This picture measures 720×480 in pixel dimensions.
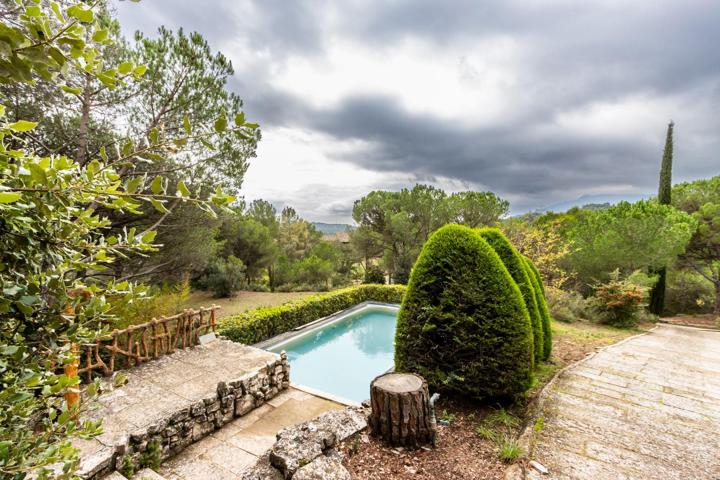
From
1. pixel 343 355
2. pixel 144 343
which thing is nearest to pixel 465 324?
pixel 144 343

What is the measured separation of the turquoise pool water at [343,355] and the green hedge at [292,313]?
1.87 feet

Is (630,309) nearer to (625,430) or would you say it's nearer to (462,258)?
(625,430)

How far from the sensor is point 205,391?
495cm

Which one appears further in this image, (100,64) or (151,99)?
(151,99)

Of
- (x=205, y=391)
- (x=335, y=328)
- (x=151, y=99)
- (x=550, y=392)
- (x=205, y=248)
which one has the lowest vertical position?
(x=335, y=328)

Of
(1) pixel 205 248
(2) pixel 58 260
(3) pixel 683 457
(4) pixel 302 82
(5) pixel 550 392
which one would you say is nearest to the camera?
(2) pixel 58 260

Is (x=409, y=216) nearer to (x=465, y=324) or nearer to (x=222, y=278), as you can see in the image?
(x=222, y=278)

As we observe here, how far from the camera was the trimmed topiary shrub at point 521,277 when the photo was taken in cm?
504

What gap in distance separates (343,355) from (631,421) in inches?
302

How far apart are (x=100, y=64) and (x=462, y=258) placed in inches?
152

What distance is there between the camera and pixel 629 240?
506 inches

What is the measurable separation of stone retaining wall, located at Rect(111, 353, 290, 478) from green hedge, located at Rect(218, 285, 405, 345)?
2.99m

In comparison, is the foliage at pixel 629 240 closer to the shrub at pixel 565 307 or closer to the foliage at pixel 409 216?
the shrub at pixel 565 307

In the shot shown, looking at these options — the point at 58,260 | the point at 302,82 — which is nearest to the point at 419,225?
the point at 302,82
